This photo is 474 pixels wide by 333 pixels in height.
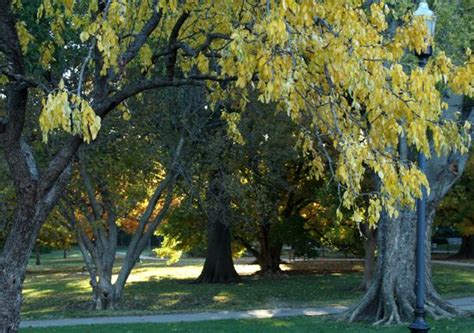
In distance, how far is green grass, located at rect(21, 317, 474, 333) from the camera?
1255 cm

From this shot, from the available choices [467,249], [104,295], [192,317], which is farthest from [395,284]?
[467,249]

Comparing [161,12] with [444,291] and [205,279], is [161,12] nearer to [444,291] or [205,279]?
[444,291]

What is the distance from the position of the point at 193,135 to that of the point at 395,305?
7418 millimetres

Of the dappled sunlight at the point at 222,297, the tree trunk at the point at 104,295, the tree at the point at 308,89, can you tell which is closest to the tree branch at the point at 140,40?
the tree at the point at 308,89

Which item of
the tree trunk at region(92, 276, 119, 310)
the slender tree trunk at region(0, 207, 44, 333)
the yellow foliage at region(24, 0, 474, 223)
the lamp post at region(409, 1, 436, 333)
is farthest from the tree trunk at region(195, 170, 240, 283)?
the yellow foliage at region(24, 0, 474, 223)

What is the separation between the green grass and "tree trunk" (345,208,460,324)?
0.58 metres

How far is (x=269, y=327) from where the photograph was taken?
1324 cm

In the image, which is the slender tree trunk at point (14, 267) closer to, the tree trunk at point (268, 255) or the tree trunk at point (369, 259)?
the tree trunk at point (369, 259)

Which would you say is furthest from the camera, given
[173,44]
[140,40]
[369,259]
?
[369,259]

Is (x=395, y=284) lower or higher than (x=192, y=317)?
higher

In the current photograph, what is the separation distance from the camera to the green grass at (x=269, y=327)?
12.6 metres

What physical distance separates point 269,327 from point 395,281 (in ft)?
Result: 9.82

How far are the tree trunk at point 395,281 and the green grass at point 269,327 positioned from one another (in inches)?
22.7

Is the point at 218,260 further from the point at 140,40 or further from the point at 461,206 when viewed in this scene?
the point at 140,40
